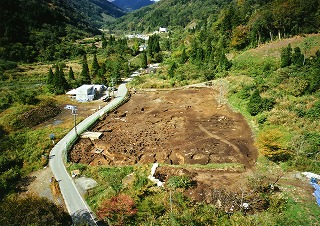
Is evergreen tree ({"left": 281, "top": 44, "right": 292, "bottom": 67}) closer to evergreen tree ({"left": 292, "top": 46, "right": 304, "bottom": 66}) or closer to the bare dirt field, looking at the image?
evergreen tree ({"left": 292, "top": 46, "right": 304, "bottom": 66})

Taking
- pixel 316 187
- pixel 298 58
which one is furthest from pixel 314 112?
pixel 298 58

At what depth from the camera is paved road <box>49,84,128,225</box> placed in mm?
14889

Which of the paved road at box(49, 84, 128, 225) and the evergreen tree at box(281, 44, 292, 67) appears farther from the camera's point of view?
the evergreen tree at box(281, 44, 292, 67)

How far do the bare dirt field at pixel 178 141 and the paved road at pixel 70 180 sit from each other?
103 centimetres

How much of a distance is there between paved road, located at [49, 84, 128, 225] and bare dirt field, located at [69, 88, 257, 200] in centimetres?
103

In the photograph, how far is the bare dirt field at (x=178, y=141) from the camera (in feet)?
63.1

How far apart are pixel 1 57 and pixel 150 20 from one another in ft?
407

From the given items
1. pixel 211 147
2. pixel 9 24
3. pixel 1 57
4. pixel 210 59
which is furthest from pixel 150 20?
pixel 211 147

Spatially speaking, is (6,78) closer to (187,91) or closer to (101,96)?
(101,96)

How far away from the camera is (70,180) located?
18312mm

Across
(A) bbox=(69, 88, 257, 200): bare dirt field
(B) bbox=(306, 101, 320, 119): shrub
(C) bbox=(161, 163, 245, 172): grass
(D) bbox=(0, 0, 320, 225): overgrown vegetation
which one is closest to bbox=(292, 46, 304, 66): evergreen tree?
(D) bbox=(0, 0, 320, 225): overgrown vegetation

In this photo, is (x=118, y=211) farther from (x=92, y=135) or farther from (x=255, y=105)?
(x=255, y=105)

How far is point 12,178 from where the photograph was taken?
18.5m

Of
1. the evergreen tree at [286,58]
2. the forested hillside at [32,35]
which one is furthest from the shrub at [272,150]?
the forested hillside at [32,35]
